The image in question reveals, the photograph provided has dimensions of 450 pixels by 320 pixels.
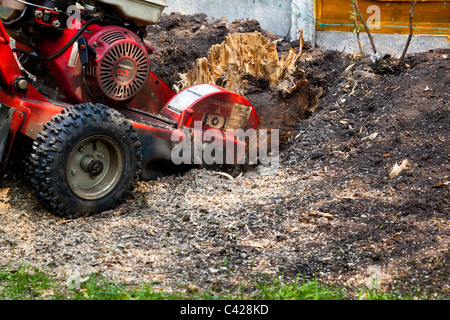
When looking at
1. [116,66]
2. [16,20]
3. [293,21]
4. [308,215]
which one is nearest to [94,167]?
[116,66]

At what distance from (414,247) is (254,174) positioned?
199 cm

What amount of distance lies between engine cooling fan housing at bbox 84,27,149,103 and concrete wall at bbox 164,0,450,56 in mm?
3165

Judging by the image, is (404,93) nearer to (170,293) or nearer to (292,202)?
(292,202)

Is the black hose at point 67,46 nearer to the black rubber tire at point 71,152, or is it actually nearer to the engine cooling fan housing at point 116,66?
the engine cooling fan housing at point 116,66

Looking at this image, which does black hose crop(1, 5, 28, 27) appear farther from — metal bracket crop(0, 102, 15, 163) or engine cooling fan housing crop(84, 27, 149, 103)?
metal bracket crop(0, 102, 15, 163)

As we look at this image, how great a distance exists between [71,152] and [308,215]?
67.6 inches

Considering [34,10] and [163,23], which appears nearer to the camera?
[34,10]

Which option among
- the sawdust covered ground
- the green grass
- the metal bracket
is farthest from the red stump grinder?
the green grass

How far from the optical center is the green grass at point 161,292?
270 centimetres

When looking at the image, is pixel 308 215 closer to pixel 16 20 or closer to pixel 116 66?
pixel 116 66

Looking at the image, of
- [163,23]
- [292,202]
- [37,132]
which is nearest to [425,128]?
[292,202]

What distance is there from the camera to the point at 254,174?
193 inches

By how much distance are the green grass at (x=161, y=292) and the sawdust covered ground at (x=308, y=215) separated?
80mm

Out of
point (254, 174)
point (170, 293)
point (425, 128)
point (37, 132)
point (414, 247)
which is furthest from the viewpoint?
point (254, 174)
